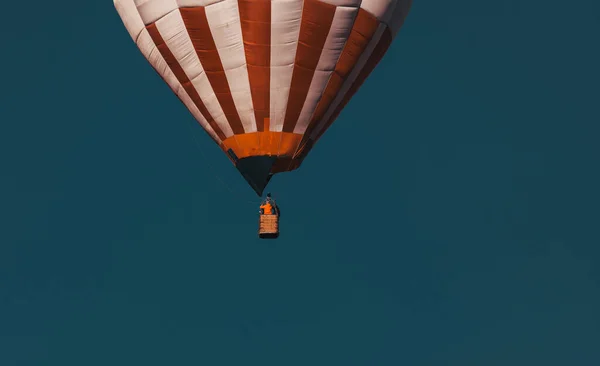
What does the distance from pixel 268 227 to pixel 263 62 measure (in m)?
2.48

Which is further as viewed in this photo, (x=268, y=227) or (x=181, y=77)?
(x=181, y=77)

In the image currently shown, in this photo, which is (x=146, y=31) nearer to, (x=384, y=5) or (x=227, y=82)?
(x=227, y=82)

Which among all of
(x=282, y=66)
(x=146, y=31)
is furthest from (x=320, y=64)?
(x=146, y=31)

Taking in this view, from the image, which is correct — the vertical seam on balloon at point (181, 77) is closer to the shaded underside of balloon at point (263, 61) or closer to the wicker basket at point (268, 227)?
the shaded underside of balloon at point (263, 61)

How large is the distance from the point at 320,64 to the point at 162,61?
246 centimetres

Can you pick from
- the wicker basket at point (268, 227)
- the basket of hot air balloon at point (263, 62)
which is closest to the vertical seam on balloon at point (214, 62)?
the basket of hot air balloon at point (263, 62)

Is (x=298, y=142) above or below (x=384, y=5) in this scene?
below

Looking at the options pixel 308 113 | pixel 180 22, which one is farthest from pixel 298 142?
pixel 180 22

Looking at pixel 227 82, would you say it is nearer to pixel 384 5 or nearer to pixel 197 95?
pixel 197 95

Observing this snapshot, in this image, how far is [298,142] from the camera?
32.9 m

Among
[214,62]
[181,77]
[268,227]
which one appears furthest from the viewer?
[181,77]

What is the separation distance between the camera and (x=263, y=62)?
32.4 m

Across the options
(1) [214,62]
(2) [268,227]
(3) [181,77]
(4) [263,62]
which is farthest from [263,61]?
(2) [268,227]

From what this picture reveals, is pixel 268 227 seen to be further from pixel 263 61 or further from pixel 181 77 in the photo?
pixel 181 77
